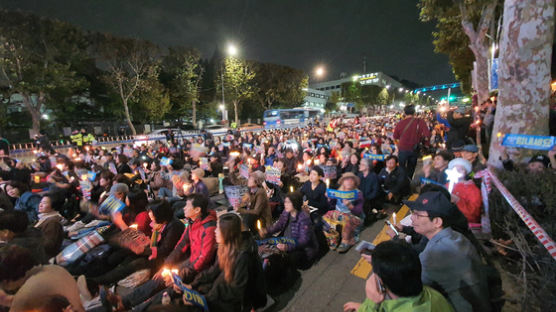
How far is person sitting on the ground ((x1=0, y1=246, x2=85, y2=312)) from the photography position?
189 cm

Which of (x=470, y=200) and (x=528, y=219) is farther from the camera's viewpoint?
(x=470, y=200)

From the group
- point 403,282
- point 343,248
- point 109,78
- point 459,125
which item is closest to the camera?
point 403,282

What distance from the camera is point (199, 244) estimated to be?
3.24 meters

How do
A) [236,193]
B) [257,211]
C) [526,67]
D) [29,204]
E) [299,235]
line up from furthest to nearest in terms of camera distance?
1. [29,204]
2. [236,193]
3. [257,211]
4. [526,67]
5. [299,235]

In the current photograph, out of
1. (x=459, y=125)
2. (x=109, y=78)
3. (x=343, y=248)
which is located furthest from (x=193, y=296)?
(x=109, y=78)

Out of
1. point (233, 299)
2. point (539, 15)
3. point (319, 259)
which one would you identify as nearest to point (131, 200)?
point (233, 299)

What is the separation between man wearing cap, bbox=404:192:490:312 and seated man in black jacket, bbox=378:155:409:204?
371cm

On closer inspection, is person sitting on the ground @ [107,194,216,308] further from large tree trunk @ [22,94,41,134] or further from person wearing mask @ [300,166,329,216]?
large tree trunk @ [22,94,41,134]

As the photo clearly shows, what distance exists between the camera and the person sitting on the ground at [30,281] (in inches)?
74.5

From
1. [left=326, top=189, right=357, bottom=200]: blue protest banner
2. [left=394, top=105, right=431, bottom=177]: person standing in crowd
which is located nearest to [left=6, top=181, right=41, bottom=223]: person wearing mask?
[left=326, top=189, right=357, bottom=200]: blue protest banner

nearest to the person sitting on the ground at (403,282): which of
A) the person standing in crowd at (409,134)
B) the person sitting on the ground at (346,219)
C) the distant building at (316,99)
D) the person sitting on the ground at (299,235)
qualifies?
the person sitting on the ground at (299,235)

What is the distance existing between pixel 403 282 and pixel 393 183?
4.84m

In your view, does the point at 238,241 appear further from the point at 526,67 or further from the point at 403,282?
the point at 526,67

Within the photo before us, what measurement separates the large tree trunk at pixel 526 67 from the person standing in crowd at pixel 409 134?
1.65 metres
